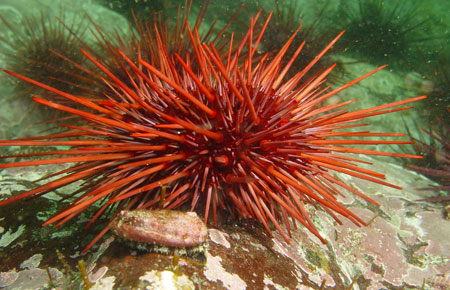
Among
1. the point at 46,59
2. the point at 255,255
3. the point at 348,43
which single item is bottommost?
the point at 255,255

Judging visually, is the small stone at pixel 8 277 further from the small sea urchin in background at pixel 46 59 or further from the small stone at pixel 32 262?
the small sea urchin in background at pixel 46 59

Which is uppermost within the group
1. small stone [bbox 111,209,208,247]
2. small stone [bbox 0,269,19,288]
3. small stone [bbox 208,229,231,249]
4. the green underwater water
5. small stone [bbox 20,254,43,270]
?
the green underwater water

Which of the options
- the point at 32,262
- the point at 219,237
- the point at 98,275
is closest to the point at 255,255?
the point at 219,237

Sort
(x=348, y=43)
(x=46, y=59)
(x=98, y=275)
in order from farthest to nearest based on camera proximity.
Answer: (x=348, y=43)
(x=46, y=59)
(x=98, y=275)

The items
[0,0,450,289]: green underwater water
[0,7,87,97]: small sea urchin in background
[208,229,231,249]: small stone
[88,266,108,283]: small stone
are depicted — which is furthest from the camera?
[0,0,450,289]: green underwater water

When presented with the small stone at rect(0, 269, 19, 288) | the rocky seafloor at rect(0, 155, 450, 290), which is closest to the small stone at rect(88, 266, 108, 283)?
the rocky seafloor at rect(0, 155, 450, 290)

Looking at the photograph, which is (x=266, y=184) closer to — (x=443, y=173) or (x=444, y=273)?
(x=444, y=273)

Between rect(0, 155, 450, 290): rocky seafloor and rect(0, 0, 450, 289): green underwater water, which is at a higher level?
rect(0, 0, 450, 289): green underwater water

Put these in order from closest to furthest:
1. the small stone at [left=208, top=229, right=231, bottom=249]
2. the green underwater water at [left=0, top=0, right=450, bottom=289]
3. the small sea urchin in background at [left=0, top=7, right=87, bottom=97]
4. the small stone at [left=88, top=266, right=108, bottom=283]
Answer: the small stone at [left=88, top=266, right=108, bottom=283]
the small stone at [left=208, top=229, right=231, bottom=249]
the small sea urchin in background at [left=0, top=7, right=87, bottom=97]
the green underwater water at [left=0, top=0, right=450, bottom=289]

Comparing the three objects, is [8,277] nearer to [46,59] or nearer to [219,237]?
[219,237]

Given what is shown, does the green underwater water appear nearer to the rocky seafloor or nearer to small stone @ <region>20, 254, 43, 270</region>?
the rocky seafloor

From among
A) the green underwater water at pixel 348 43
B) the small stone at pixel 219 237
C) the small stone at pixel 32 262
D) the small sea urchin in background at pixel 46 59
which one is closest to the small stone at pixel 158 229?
the small stone at pixel 219 237

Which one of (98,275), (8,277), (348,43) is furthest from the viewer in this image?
(348,43)
